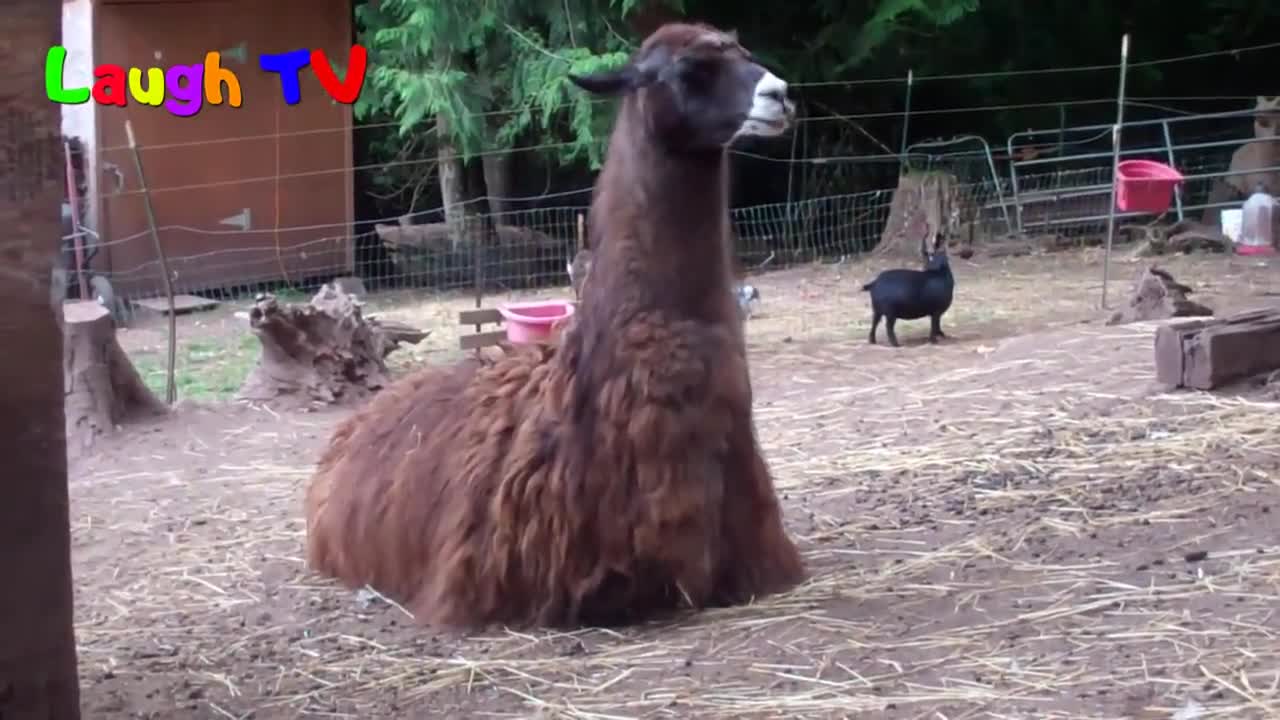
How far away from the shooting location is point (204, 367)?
431 inches

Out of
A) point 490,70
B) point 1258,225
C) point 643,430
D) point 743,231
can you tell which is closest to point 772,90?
point 643,430

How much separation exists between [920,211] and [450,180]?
4.93 m

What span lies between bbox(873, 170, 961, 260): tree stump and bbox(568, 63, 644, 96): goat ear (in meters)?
11.4

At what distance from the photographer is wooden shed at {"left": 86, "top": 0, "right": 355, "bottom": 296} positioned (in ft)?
47.7

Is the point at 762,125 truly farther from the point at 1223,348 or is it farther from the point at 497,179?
the point at 497,179

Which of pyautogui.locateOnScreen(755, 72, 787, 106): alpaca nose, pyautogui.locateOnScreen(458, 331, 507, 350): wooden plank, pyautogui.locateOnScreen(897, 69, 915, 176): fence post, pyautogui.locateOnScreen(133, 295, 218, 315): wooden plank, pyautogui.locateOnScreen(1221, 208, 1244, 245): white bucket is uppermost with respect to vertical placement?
pyautogui.locateOnScreen(897, 69, 915, 176): fence post

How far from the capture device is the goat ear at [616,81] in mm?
4723

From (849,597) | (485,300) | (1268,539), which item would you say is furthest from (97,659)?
(485,300)

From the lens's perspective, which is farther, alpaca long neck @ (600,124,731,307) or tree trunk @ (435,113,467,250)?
tree trunk @ (435,113,467,250)

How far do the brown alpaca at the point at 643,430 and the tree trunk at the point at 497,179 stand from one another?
37.5 ft

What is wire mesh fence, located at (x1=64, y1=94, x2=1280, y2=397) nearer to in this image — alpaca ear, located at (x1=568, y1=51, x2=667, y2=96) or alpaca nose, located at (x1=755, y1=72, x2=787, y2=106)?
alpaca ear, located at (x1=568, y1=51, x2=667, y2=96)

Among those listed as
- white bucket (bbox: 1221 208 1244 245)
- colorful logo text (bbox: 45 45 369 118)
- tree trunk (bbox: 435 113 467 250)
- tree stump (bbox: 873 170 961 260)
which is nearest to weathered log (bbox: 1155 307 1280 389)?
white bucket (bbox: 1221 208 1244 245)

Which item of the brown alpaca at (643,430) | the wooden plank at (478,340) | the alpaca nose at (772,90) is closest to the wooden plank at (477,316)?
the wooden plank at (478,340)

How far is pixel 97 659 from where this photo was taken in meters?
4.59
